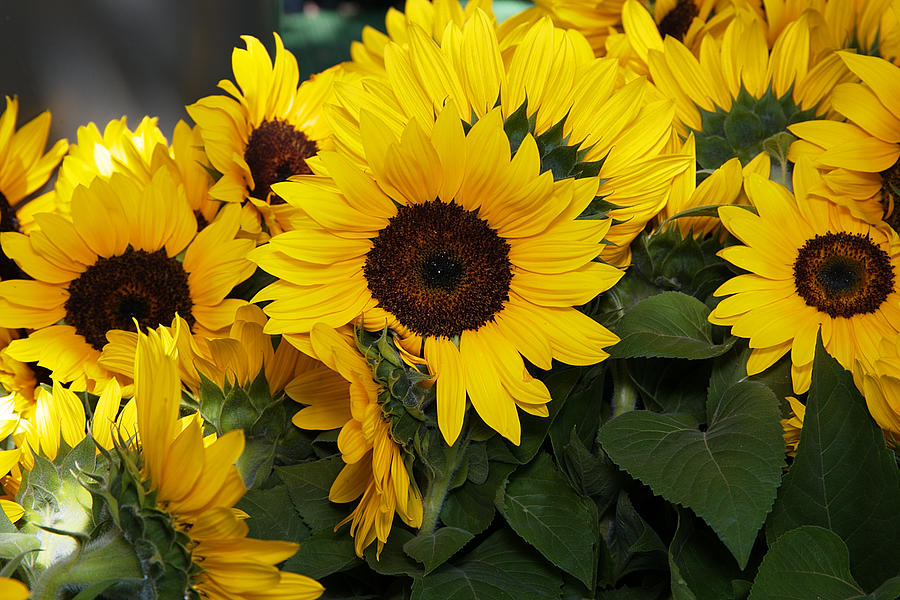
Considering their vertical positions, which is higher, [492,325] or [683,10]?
[683,10]

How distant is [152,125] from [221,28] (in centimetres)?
25

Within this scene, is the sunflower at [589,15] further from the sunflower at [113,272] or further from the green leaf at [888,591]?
the green leaf at [888,591]

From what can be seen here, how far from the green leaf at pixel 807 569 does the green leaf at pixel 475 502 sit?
0.49 ft

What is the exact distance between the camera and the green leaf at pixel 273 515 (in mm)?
528


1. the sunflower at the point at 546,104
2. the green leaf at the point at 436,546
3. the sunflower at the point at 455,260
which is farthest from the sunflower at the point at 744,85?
the green leaf at the point at 436,546

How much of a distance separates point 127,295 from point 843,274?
0.48m

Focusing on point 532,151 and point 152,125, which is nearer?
point 532,151

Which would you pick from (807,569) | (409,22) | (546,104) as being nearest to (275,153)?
(409,22)

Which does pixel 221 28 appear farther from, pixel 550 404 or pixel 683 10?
pixel 550 404

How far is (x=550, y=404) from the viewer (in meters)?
0.52

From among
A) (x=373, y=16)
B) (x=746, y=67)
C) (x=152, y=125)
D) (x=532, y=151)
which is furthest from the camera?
(x=373, y=16)

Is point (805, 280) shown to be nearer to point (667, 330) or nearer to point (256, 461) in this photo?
point (667, 330)

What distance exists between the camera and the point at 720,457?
→ 48 cm

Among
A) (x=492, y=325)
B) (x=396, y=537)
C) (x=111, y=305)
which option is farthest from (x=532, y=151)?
(x=111, y=305)
